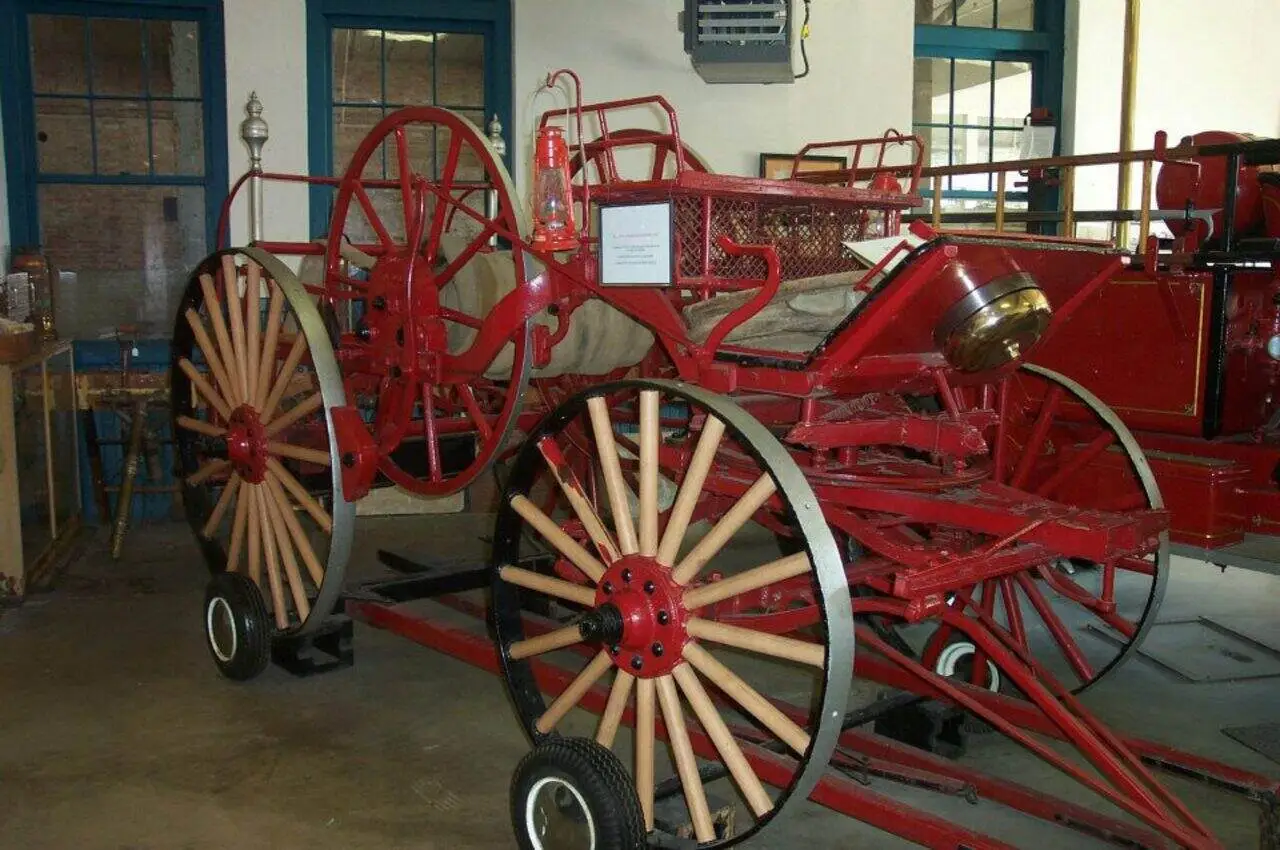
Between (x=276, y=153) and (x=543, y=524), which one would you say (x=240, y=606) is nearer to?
(x=543, y=524)

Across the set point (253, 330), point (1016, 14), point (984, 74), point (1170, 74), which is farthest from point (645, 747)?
point (1170, 74)

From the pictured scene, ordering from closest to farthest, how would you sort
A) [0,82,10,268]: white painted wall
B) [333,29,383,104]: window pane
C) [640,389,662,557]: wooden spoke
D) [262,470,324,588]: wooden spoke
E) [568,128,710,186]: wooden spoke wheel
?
[640,389,662,557]: wooden spoke, [568,128,710,186]: wooden spoke wheel, [262,470,324,588]: wooden spoke, [0,82,10,268]: white painted wall, [333,29,383,104]: window pane

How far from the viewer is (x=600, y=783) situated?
243cm

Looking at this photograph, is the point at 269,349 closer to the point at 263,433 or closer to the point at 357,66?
the point at 263,433

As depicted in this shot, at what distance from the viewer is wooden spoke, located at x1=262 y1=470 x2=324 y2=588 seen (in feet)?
11.8

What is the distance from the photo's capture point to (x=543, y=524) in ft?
9.00

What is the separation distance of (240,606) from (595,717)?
47.3 inches

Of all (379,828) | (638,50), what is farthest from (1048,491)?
(638,50)

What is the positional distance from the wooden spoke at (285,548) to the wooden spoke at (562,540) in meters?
1.20

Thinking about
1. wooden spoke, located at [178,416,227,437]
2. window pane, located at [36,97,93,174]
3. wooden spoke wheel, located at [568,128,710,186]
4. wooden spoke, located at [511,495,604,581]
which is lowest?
wooden spoke, located at [511,495,604,581]

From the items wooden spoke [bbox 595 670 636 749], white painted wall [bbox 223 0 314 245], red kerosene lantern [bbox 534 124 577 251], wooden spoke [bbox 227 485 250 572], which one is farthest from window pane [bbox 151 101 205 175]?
wooden spoke [bbox 595 670 636 749]

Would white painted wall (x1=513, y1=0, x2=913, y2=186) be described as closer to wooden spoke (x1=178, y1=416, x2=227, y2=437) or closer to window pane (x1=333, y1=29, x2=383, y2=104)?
window pane (x1=333, y1=29, x2=383, y2=104)

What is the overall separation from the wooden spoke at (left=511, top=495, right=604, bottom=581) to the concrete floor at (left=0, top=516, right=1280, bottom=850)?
2.45 ft

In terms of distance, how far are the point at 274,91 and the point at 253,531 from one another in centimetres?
338
